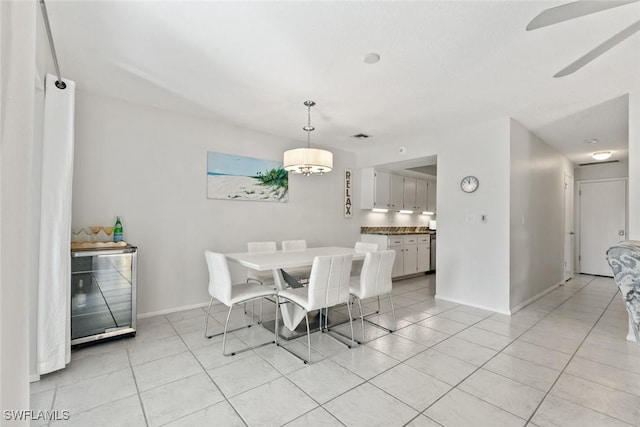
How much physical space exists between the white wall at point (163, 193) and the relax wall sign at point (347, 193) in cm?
146

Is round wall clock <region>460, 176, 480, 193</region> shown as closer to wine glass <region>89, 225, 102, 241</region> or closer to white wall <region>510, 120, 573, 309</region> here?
white wall <region>510, 120, 573, 309</region>

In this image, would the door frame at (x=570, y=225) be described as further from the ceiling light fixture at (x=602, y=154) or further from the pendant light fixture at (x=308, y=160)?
the pendant light fixture at (x=308, y=160)

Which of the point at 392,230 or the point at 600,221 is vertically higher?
the point at 600,221

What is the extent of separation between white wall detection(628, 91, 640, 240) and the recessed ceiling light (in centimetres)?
282

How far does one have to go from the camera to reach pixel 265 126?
429cm

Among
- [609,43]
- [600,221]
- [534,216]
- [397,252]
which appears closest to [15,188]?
[609,43]

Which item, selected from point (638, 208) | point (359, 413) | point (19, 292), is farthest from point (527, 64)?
point (19, 292)

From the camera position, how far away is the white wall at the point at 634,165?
296 cm

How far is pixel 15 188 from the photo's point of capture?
0.63 m

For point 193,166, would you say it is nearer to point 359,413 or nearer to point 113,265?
point 113,265

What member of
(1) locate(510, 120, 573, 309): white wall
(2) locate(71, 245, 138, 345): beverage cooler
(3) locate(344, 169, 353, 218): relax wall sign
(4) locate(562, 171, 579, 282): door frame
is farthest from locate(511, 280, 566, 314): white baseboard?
(2) locate(71, 245, 138, 345): beverage cooler

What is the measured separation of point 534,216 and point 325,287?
12.2 ft

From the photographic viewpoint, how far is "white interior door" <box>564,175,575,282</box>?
19.5ft

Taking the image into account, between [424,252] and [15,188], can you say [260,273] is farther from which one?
[424,252]
